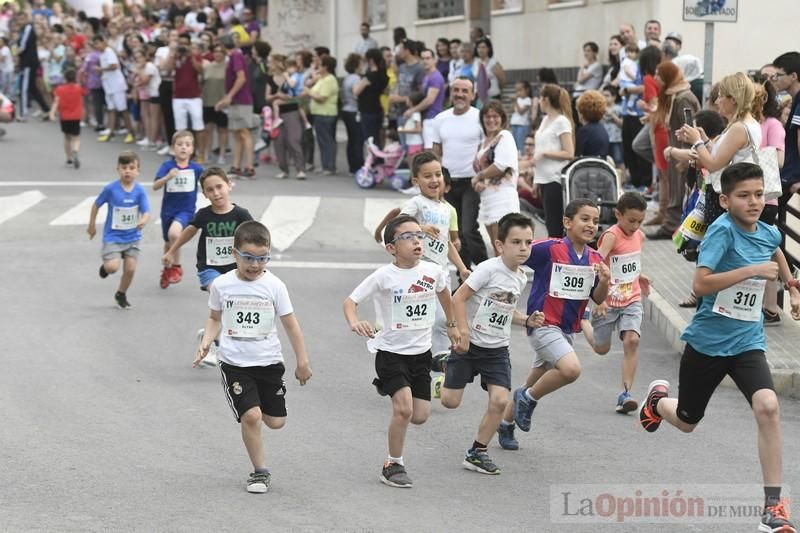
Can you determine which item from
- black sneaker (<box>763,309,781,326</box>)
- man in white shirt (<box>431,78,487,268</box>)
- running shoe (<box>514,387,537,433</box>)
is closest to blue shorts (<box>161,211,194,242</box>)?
man in white shirt (<box>431,78,487,268</box>)

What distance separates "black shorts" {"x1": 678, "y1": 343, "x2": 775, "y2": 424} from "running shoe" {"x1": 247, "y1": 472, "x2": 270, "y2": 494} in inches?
84.7

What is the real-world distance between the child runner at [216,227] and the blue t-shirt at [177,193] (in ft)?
9.09

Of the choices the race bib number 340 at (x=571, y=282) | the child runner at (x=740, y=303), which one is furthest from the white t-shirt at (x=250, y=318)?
the child runner at (x=740, y=303)

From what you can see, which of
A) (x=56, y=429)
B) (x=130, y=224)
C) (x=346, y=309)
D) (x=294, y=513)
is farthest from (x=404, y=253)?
(x=130, y=224)

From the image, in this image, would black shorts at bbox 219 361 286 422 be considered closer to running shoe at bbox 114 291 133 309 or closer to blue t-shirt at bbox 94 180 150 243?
running shoe at bbox 114 291 133 309

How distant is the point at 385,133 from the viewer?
79.9ft

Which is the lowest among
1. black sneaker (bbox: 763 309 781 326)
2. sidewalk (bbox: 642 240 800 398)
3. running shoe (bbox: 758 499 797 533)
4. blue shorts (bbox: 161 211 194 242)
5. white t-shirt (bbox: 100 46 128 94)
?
sidewalk (bbox: 642 240 800 398)

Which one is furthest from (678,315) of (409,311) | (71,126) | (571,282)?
(71,126)

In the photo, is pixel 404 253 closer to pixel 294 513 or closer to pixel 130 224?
pixel 294 513

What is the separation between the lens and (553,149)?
13.4m

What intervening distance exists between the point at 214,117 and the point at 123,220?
1140 cm

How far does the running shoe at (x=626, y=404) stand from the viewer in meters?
9.30

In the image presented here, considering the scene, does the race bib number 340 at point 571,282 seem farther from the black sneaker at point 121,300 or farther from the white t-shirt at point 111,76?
the white t-shirt at point 111,76

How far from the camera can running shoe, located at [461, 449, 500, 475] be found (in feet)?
25.5
